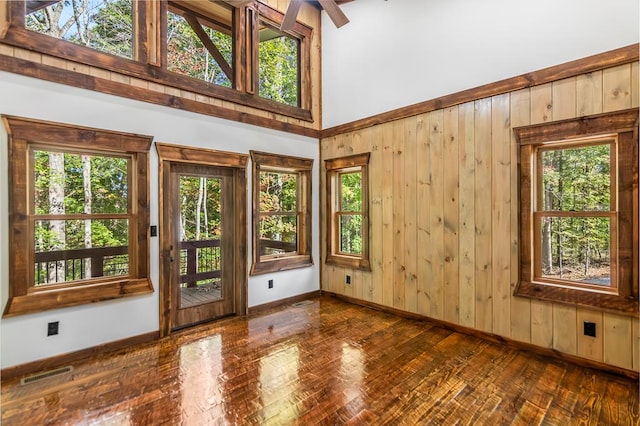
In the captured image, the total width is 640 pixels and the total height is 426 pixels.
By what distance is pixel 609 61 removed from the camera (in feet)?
8.73

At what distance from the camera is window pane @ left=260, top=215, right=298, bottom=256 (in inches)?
181

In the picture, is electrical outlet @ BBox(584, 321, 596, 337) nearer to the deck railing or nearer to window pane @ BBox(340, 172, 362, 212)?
window pane @ BBox(340, 172, 362, 212)

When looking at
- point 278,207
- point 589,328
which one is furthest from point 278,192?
point 589,328

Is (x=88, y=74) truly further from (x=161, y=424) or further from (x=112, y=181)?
(x=161, y=424)

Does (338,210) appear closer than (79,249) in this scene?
No

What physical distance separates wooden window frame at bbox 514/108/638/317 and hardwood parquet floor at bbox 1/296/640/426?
654 mm

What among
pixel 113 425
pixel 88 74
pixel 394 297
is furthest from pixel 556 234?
pixel 88 74

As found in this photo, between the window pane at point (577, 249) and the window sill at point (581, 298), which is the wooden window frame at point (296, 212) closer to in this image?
the window sill at point (581, 298)

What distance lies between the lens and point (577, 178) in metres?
2.95

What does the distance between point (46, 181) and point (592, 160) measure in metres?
5.19

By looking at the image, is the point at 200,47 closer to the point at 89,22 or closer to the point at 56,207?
the point at 89,22

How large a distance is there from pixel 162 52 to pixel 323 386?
3930mm

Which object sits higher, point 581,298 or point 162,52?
point 162,52

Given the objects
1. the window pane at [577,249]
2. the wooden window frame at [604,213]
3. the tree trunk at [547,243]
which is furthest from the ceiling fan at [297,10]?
the window pane at [577,249]
